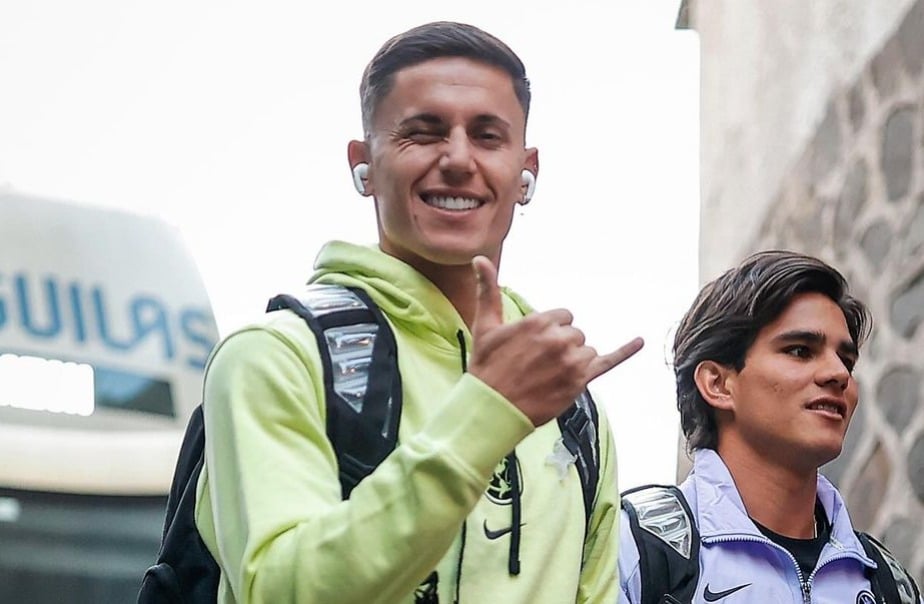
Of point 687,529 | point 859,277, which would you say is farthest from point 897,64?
point 687,529

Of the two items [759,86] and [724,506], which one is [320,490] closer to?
[724,506]

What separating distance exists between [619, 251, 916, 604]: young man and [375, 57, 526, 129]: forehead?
30.7 inches

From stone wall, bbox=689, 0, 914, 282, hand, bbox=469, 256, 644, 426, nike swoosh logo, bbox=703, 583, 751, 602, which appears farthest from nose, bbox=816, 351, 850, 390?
stone wall, bbox=689, 0, 914, 282

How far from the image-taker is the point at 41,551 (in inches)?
158

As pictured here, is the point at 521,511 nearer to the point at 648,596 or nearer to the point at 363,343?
the point at 363,343

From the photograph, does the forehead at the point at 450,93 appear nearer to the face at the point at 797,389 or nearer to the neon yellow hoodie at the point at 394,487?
→ the neon yellow hoodie at the point at 394,487

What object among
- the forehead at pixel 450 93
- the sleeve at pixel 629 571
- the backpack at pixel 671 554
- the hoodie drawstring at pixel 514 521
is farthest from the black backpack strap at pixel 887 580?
the forehead at pixel 450 93

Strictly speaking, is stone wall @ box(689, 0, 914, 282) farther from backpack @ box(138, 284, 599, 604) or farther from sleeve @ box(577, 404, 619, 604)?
backpack @ box(138, 284, 599, 604)

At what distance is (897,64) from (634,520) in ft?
6.68

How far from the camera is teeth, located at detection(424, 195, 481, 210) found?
1342 millimetres

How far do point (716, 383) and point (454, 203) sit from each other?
1.03 metres

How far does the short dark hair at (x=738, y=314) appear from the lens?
2.22m

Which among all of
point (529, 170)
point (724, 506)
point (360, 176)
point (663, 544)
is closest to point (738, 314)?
point (724, 506)

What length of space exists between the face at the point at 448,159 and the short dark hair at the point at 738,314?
933 millimetres
